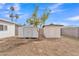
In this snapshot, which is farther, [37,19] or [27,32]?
[27,32]

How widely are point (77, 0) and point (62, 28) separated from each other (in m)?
0.56

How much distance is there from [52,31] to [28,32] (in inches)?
17.4

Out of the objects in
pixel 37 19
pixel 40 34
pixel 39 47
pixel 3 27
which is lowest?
pixel 39 47

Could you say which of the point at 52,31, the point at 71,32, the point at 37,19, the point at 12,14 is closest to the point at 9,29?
the point at 12,14

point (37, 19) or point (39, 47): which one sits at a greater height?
point (37, 19)

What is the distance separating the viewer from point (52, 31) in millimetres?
3773

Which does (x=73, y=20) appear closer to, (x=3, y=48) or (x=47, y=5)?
(x=47, y=5)

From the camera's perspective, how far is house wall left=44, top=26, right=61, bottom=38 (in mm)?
3754

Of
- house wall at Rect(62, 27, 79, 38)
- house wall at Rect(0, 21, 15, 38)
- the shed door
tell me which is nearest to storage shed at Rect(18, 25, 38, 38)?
the shed door

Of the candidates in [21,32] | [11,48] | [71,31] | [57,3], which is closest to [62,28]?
[71,31]

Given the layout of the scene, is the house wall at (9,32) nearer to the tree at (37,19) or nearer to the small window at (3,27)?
the small window at (3,27)

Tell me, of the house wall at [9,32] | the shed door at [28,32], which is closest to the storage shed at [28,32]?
the shed door at [28,32]

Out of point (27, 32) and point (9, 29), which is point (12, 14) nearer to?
point (9, 29)

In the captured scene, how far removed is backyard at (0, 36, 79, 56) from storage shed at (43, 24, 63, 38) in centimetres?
9
